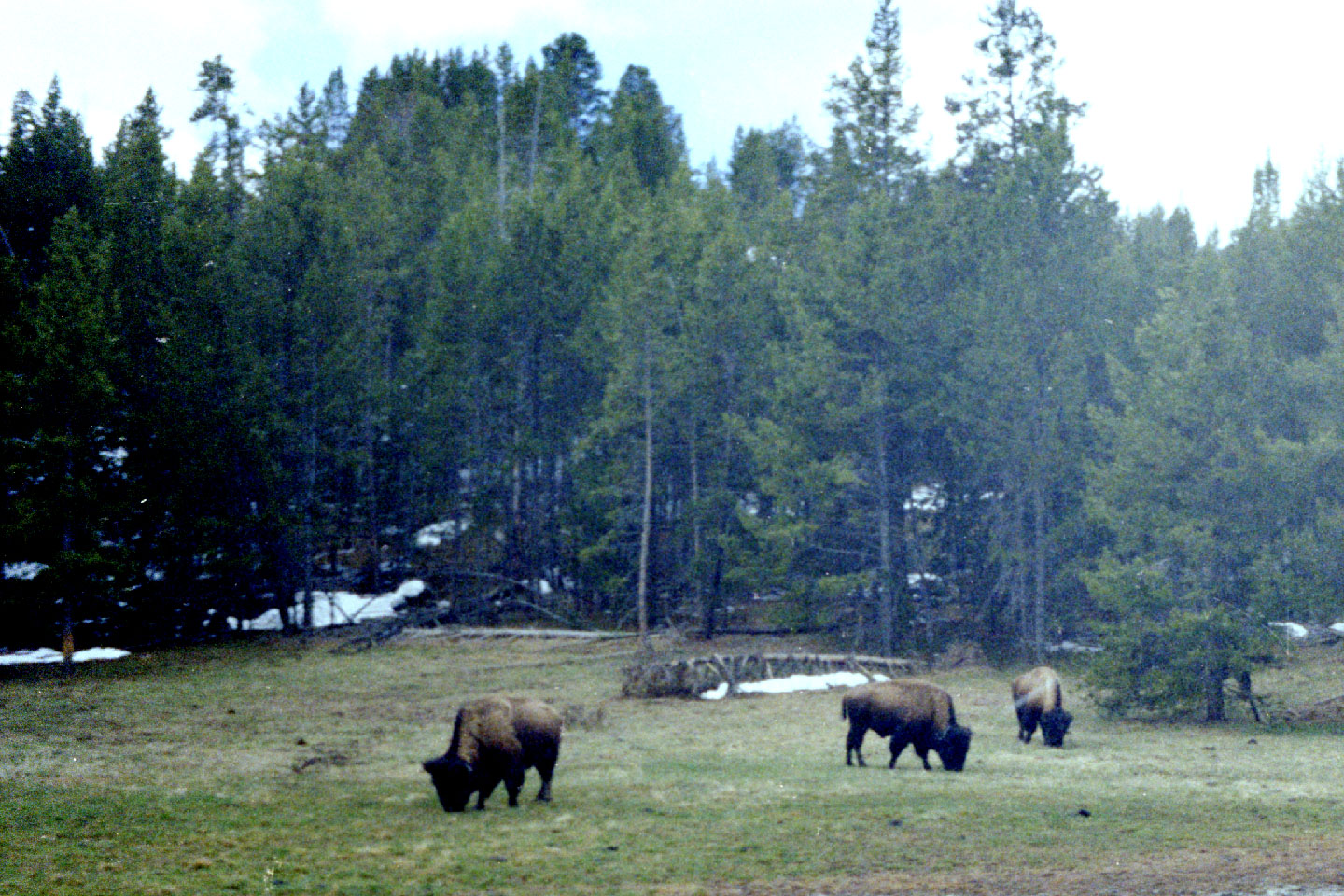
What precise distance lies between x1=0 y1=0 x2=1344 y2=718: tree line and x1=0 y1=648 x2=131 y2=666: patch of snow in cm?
100

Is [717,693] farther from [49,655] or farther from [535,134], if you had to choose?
[535,134]

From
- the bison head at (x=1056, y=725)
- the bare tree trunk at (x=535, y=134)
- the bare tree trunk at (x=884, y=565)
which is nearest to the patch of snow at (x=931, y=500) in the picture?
the bare tree trunk at (x=884, y=565)

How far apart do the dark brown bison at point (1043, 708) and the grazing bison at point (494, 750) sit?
1132cm

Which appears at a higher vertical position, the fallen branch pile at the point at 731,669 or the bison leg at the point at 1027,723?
the fallen branch pile at the point at 731,669

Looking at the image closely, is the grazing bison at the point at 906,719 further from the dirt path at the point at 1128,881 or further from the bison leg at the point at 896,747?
the dirt path at the point at 1128,881

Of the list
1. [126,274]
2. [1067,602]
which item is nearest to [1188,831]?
[1067,602]

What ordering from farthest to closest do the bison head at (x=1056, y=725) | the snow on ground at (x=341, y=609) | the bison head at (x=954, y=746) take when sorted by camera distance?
1. the snow on ground at (x=341, y=609)
2. the bison head at (x=1056, y=725)
3. the bison head at (x=954, y=746)

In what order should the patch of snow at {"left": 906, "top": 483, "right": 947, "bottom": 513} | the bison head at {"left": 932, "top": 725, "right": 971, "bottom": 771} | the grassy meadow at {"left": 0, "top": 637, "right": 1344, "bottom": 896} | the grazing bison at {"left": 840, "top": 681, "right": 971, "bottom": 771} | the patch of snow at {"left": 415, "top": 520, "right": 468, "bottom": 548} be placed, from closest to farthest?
the grassy meadow at {"left": 0, "top": 637, "right": 1344, "bottom": 896} → the bison head at {"left": 932, "top": 725, "right": 971, "bottom": 771} → the grazing bison at {"left": 840, "top": 681, "right": 971, "bottom": 771} → the patch of snow at {"left": 906, "top": 483, "right": 947, "bottom": 513} → the patch of snow at {"left": 415, "top": 520, "right": 468, "bottom": 548}

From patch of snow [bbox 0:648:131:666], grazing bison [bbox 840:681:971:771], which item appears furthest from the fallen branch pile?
patch of snow [bbox 0:648:131:666]

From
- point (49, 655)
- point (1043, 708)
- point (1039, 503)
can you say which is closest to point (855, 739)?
point (1043, 708)

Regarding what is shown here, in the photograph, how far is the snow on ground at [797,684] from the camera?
32250 millimetres

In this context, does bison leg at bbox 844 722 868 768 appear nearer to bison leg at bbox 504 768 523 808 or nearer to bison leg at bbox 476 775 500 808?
bison leg at bbox 504 768 523 808

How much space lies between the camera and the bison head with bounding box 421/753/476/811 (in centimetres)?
1581

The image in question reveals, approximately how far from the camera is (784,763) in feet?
68.9
